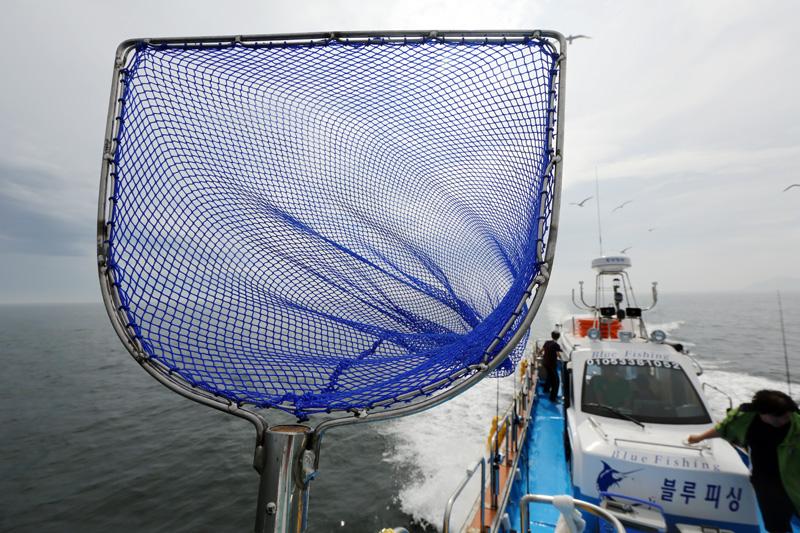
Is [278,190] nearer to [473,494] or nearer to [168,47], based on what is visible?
[168,47]

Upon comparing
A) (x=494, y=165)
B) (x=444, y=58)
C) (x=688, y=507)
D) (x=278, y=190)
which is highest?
(x=444, y=58)

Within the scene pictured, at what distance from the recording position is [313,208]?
7.94 feet

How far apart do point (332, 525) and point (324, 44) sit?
1037 centimetres

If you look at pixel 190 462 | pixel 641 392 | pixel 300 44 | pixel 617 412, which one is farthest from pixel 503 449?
pixel 190 462

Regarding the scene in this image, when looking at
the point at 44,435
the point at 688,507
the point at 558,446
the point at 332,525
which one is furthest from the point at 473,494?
the point at 44,435

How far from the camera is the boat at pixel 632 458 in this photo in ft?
12.4

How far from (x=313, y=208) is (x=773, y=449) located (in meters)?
4.89

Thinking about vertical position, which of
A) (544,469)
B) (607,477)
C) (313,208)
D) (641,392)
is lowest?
(544,469)

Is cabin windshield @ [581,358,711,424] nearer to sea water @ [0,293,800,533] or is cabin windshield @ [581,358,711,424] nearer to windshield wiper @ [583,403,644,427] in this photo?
windshield wiper @ [583,403,644,427]

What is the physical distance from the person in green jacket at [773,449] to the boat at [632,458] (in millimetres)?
148

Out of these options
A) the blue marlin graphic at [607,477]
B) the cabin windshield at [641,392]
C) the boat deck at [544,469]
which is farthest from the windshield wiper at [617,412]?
the boat deck at [544,469]

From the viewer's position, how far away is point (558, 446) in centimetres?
739

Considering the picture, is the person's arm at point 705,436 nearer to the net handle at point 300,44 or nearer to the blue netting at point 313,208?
the blue netting at point 313,208

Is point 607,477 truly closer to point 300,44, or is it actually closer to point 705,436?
point 705,436
